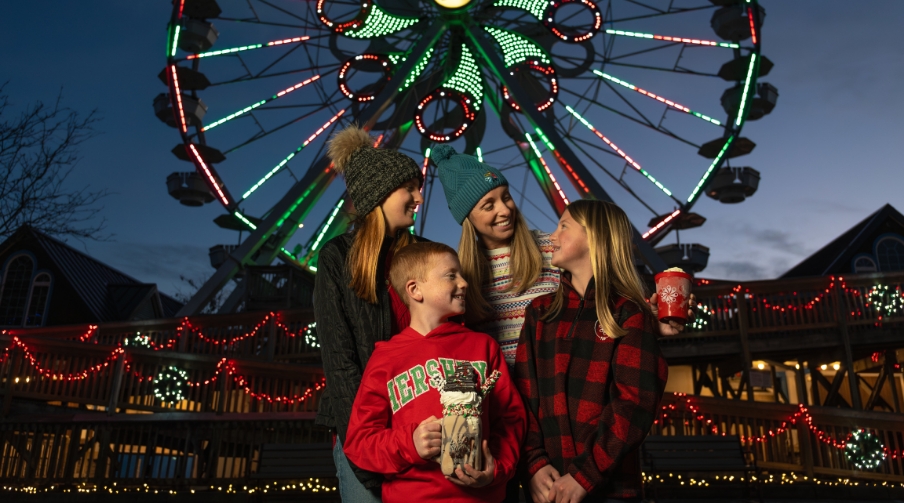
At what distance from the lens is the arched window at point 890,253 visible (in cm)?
2022

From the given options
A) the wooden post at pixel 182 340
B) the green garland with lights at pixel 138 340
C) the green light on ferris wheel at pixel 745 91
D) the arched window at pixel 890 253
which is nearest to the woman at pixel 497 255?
the wooden post at pixel 182 340

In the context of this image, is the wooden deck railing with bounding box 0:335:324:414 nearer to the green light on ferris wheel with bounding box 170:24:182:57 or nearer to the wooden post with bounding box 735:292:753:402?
the wooden post with bounding box 735:292:753:402

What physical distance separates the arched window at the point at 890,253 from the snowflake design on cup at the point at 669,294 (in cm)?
2012

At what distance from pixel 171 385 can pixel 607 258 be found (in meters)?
8.20

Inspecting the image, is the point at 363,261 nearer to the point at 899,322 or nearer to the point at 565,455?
the point at 565,455

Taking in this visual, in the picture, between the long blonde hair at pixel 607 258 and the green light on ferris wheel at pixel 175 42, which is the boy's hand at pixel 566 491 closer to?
the long blonde hair at pixel 607 258

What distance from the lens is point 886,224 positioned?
68.6 ft

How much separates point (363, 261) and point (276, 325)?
9957 millimetres

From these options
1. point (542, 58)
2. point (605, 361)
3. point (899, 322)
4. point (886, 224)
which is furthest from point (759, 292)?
point (605, 361)

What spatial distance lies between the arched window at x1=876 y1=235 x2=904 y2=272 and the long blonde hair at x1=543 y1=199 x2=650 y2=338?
19976 millimetres

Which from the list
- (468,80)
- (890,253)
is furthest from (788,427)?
(890,253)

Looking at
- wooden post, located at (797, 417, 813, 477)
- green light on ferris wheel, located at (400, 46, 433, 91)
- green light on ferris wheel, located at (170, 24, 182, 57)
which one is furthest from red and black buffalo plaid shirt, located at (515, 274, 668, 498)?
green light on ferris wheel, located at (170, 24, 182, 57)

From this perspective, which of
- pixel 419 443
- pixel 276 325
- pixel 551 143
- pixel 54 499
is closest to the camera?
pixel 419 443

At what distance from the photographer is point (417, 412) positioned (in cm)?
244
